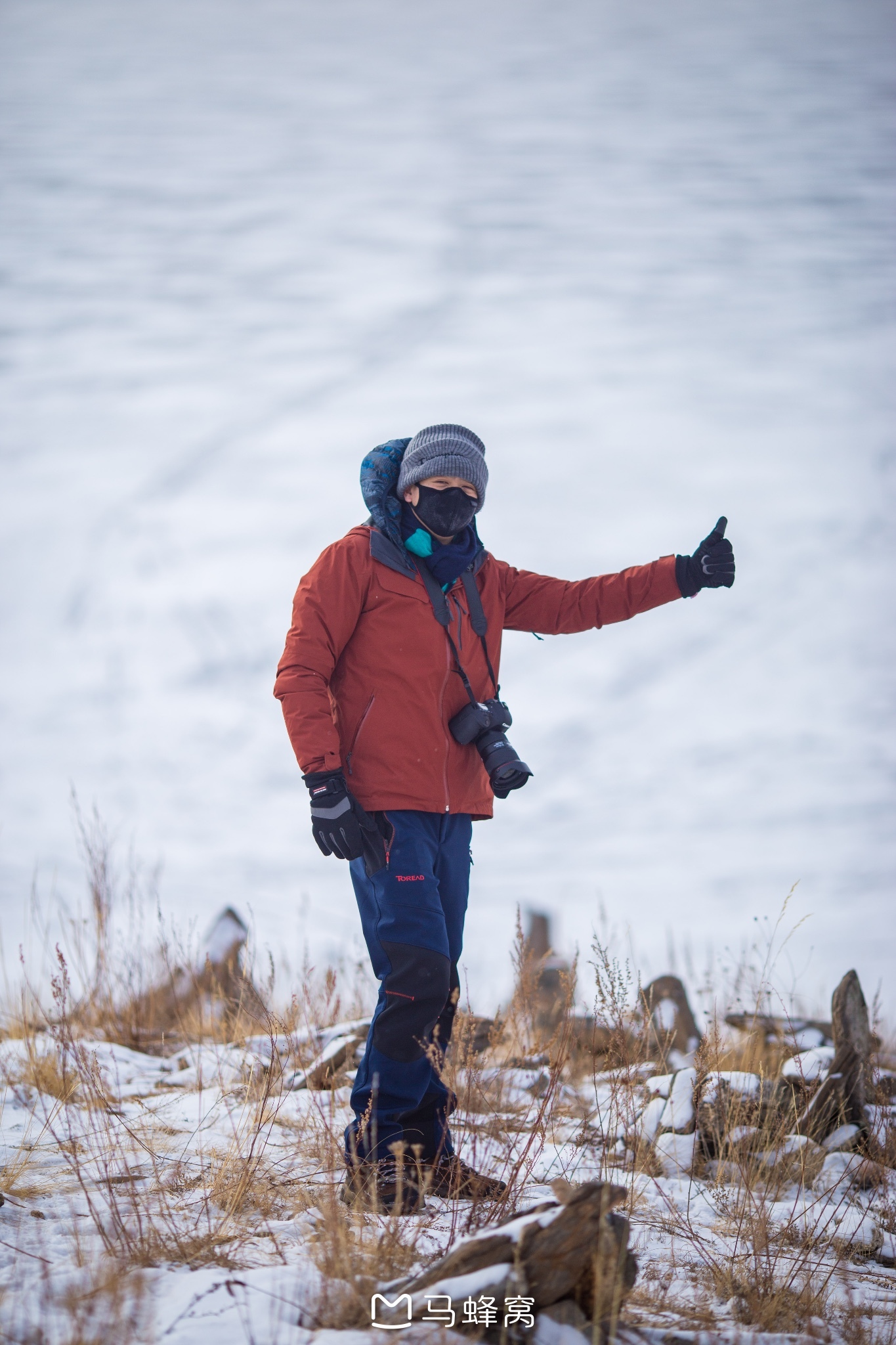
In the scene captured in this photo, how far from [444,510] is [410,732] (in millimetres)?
785

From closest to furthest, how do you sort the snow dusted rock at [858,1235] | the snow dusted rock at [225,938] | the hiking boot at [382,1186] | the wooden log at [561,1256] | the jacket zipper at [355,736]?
the wooden log at [561,1256]
the hiking boot at [382,1186]
the snow dusted rock at [858,1235]
the jacket zipper at [355,736]
the snow dusted rock at [225,938]

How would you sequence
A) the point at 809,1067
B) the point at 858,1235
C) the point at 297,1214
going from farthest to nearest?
the point at 809,1067 < the point at 858,1235 < the point at 297,1214

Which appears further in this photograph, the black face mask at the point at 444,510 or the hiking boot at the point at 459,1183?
the black face mask at the point at 444,510

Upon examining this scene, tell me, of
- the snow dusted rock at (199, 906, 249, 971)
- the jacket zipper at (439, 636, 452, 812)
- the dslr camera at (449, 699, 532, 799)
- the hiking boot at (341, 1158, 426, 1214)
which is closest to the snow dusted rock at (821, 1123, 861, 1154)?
the hiking boot at (341, 1158, 426, 1214)

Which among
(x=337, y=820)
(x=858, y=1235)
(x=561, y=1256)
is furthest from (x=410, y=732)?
(x=858, y=1235)

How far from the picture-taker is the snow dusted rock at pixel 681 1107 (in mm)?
3805

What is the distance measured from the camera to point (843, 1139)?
3.92 meters

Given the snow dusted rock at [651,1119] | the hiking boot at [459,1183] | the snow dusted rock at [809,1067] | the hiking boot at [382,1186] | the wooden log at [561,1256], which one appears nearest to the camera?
the wooden log at [561,1256]

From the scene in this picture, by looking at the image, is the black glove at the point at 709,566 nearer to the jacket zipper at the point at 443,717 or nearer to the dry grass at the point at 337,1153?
the jacket zipper at the point at 443,717

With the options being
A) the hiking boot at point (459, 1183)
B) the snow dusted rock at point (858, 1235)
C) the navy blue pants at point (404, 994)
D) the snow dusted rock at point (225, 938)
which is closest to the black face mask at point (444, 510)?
the navy blue pants at point (404, 994)

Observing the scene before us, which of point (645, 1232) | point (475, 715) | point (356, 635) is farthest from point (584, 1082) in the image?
point (356, 635)

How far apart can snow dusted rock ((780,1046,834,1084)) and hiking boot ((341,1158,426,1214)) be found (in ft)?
6.41

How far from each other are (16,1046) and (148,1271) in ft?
9.16

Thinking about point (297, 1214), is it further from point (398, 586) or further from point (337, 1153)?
point (398, 586)
